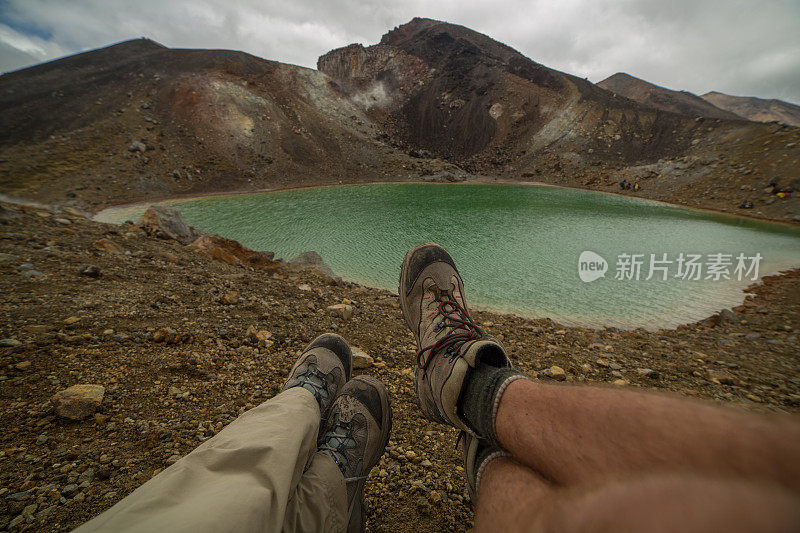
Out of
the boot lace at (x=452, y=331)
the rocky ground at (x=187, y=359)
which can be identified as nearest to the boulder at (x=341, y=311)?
the rocky ground at (x=187, y=359)

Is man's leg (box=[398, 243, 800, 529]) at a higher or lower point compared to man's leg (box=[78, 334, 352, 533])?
higher

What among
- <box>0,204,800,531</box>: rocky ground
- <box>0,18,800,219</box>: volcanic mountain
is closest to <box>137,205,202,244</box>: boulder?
<box>0,204,800,531</box>: rocky ground

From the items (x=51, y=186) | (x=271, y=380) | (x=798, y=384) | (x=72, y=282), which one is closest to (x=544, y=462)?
(x=271, y=380)

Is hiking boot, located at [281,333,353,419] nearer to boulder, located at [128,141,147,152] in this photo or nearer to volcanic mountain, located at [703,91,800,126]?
boulder, located at [128,141,147,152]

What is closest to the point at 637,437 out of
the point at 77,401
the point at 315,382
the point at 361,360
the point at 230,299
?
the point at 315,382

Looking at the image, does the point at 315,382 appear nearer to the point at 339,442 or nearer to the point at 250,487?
the point at 339,442

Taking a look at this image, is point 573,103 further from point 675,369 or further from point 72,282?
point 72,282
